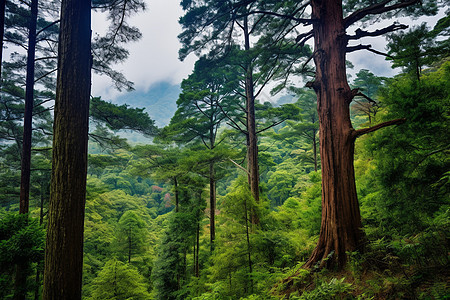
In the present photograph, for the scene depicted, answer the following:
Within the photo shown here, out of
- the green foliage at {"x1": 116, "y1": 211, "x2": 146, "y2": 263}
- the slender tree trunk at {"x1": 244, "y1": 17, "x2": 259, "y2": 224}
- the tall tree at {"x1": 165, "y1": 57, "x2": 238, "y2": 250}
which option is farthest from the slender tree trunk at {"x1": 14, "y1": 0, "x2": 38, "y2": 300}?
the green foliage at {"x1": 116, "y1": 211, "x2": 146, "y2": 263}

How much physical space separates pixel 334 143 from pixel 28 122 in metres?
9.19

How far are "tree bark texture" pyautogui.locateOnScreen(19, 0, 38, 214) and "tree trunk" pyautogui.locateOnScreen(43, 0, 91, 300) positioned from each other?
6.05 metres

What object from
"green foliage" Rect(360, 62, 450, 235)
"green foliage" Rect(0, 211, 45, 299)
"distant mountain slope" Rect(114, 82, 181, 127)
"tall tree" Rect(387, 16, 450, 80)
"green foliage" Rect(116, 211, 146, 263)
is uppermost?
"distant mountain slope" Rect(114, 82, 181, 127)

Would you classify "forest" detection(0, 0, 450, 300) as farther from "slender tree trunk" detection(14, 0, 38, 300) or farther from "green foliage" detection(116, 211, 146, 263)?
"green foliage" detection(116, 211, 146, 263)

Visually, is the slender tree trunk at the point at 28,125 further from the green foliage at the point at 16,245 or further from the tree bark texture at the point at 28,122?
the green foliage at the point at 16,245

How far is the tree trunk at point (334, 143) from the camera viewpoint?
9.82ft

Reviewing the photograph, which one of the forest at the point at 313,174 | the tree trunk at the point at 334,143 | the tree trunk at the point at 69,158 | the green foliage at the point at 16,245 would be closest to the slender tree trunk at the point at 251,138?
the forest at the point at 313,174

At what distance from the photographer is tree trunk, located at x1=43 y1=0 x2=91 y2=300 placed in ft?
7.43

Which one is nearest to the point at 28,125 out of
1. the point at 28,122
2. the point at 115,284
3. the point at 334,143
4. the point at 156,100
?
the point at 28,122

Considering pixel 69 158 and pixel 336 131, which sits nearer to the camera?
pixel 69 158

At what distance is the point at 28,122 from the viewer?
6.58 meters

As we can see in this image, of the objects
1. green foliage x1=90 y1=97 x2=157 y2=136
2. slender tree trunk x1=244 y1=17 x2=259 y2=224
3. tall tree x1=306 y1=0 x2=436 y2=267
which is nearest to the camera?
tall tree x1=306 y1=0 x2=436 y2=267

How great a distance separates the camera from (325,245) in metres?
3.12

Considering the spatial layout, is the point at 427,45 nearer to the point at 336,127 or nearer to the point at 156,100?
the point at 336,127
